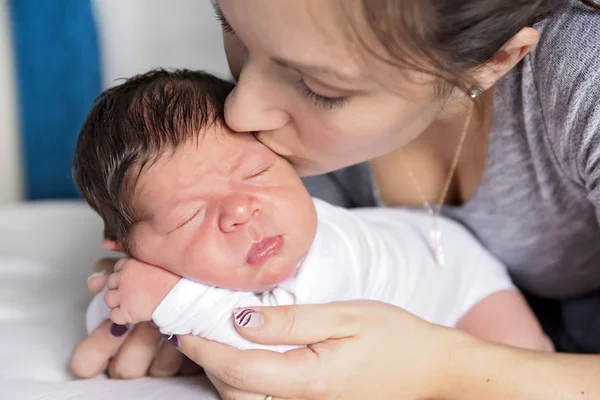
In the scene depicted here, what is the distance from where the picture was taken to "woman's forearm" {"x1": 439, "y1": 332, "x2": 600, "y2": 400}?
38.7 inches

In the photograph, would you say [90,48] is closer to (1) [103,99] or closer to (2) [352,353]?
(1) [103,99]

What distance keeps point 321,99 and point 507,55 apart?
242 millimetres

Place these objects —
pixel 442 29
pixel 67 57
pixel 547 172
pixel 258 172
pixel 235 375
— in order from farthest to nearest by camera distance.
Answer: pixel 67 57 < pixel 547 172 < pixel 258 172 < pixel 235 375 < pixel 442 29

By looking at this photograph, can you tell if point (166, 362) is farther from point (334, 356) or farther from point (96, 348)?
point (334, 356)

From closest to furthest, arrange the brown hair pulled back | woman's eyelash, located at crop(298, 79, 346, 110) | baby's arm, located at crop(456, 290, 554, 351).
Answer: the brown hair pulled back < woman's eyelash, located at crop(298, 79, 346, 110) < baby's arm, located at crop(456, 290, 554, 351)

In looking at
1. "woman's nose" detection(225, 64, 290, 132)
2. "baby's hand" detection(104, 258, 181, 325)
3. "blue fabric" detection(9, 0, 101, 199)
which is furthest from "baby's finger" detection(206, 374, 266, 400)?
"blue fabric" detection(9, 0, 101, 199)

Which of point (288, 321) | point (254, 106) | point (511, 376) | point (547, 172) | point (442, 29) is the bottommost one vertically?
point (511, 376)

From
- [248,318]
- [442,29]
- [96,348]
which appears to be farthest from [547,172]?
[96,348]

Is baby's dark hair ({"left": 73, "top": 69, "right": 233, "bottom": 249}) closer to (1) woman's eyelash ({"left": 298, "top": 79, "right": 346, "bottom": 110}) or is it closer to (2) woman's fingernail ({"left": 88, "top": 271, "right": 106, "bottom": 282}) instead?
(2) woman's fingernail ({"left": 88, "top": 271, "right": 106, "bottom": 282})

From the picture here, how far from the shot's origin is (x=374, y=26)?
765mm

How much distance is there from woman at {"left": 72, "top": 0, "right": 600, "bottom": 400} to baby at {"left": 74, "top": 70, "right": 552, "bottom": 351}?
5cm

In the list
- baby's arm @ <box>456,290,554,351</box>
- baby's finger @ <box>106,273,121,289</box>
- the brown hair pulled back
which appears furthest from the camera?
baby's arm @ <box>456,290,554,351</box>

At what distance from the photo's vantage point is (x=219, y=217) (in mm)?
940

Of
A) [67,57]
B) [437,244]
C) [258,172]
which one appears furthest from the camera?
[67,57]
